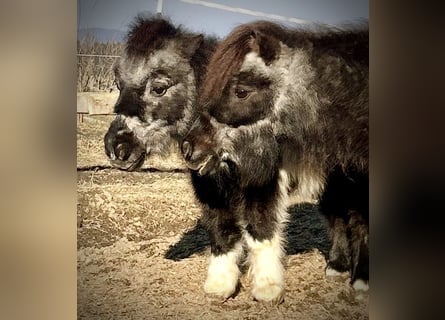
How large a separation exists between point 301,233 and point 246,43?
0.73m

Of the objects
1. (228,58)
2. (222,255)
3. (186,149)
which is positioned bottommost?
(222,255)

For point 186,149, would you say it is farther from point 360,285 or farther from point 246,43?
point 360,285

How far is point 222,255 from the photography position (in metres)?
1.77

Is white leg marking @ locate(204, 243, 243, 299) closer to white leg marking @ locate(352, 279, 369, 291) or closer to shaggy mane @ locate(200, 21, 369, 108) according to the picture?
white leg marking @ locate(352, 279, 369, 291)

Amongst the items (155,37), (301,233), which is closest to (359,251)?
(301,233)

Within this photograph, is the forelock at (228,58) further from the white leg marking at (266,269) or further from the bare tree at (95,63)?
the white leg marking at (266,269)

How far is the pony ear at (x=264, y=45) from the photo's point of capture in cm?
174

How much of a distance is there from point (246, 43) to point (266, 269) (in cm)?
84

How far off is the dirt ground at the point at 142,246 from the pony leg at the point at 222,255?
0.03 m

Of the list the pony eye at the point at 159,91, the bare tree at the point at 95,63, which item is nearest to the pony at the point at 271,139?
the pony eye at the point at 159,91

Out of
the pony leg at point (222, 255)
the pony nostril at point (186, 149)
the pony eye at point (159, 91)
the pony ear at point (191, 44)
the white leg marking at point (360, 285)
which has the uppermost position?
the pony ear at point (191, 44)

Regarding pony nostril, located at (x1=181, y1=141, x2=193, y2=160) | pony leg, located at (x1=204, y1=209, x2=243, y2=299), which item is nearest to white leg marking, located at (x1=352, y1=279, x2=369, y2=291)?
pony leg, located at (x1=204, y1=209, x2=243, y2=299)

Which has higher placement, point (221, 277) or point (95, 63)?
point (95, 63)

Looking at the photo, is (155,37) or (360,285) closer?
(155,37)
